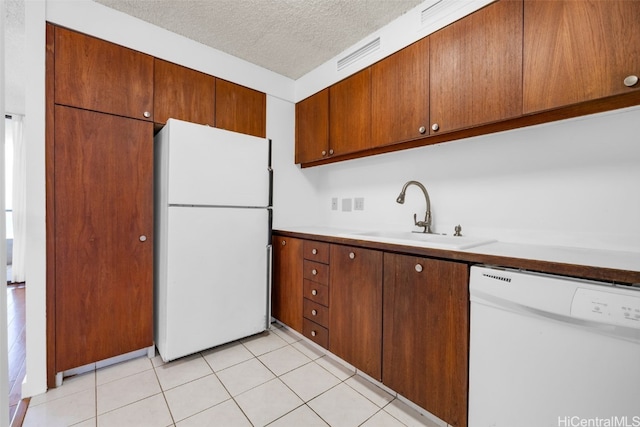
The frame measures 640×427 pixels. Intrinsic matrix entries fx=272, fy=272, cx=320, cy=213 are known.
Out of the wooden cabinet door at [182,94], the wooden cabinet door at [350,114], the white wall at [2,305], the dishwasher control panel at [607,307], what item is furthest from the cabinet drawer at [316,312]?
the wooden cabinet door at [182,94]

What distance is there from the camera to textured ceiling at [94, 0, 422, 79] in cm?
175

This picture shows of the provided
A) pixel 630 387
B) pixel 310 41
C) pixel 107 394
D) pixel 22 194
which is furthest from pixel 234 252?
pixel 22 194

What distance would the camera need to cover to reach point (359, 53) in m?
2.13

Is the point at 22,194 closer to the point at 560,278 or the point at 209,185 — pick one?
the point at 209,185

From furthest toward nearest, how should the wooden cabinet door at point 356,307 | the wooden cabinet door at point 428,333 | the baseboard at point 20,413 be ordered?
the wooden cabinet door at point 356,307 → the baseboard at point 20,413 → the wooden cabinet door at point 428,333

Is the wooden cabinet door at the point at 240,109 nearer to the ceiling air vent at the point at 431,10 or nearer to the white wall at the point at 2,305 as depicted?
the white wall at the point at 2,305

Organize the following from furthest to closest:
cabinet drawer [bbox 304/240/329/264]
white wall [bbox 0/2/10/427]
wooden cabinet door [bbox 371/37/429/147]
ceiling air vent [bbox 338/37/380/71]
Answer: ceiling air vent [bbox 338/37/380/71]
cabinet drawer [bbox 304/240/329/264]
wooden cabinet door [bbox 371/37/429/147]
white wall [bbox 0/2/10/427]

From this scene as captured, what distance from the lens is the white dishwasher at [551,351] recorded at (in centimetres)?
83

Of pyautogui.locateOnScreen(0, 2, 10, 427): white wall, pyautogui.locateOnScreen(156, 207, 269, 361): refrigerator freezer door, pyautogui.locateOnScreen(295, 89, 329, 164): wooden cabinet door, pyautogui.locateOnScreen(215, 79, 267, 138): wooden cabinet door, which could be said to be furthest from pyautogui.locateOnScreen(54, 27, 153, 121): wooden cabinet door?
pyautogui.locateOnScreen(295, 89, 329, 164): wooden cabinet door

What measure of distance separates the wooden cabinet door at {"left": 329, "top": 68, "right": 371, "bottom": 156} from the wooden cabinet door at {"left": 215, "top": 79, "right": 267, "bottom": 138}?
0.66 m

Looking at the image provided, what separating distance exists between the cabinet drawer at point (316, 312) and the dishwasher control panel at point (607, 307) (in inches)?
52.0

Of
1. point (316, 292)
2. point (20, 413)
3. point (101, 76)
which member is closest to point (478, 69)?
point (316, 292)

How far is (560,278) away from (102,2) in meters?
2.85

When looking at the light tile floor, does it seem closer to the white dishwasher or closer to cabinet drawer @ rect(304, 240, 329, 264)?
the white dishwasher
